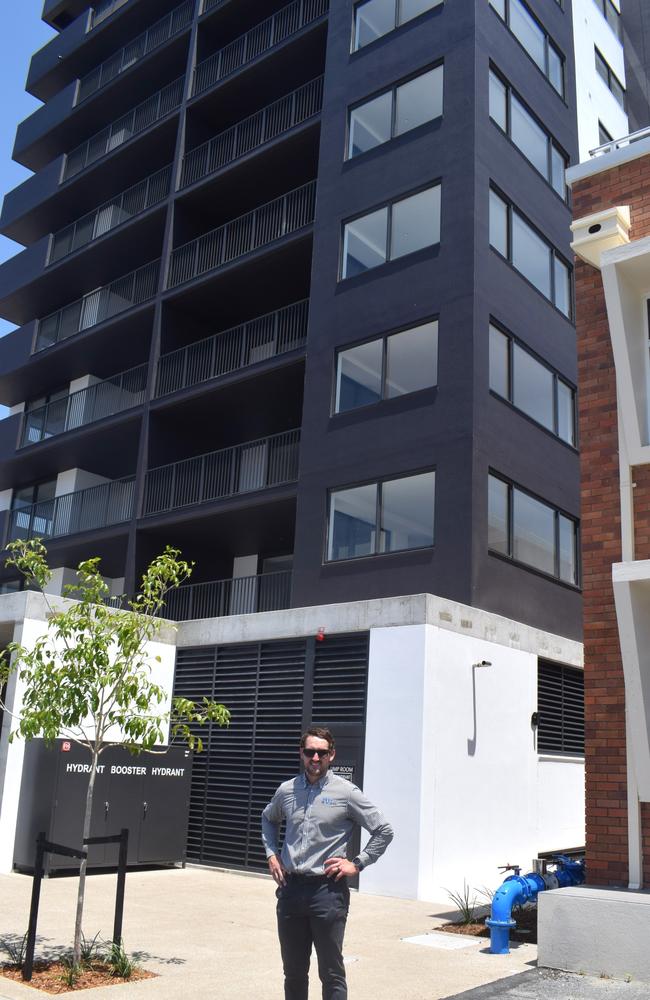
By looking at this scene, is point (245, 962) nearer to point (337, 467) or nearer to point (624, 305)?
point (624, 305)

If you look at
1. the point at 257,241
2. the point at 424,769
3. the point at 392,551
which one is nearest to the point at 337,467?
the point at 392,551

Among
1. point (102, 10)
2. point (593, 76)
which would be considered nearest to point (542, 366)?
point (593, 76)

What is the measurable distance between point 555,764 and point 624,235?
428 inches

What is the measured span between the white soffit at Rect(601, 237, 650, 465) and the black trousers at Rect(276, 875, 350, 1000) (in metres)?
6.01

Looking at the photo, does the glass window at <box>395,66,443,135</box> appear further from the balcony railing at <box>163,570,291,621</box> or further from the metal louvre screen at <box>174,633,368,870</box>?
the metal louvre screen at <box>174,633,368,870</box>

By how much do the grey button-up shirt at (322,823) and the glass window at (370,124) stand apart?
55.4ft

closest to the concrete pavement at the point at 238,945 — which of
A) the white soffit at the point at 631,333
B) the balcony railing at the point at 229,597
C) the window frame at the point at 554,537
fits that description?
the white soffit at the point at 631,333

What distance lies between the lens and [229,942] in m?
10.0

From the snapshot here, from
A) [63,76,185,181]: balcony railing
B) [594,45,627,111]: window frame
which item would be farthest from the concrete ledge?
[594,45,627,111]: window frame

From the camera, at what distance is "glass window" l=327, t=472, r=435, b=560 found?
16.9m

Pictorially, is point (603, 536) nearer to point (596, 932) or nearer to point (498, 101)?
point (596, 932)

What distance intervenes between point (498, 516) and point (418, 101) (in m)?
9.02

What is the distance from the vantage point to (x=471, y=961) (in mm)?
9445

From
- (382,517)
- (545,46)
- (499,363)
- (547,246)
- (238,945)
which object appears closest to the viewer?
(238,945)
